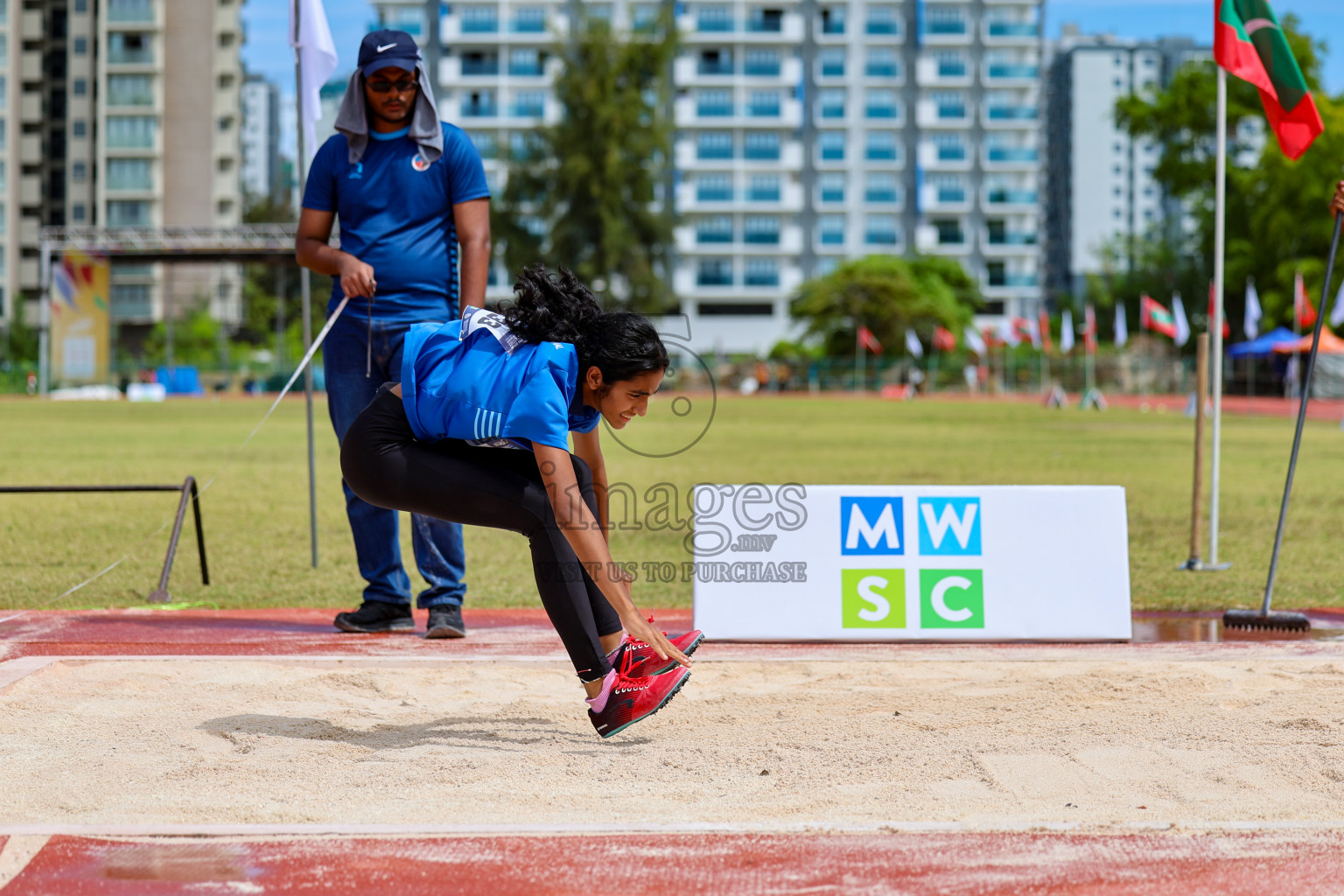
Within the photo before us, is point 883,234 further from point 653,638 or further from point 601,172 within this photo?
point 653,638

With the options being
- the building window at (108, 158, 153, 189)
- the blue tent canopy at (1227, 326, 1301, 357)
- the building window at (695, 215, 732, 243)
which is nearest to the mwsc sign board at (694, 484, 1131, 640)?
the blue tent canopy at (1227, 326, 1301, 357)

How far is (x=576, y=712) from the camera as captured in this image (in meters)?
4.63

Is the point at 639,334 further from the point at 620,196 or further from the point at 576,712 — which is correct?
the point at 620,196

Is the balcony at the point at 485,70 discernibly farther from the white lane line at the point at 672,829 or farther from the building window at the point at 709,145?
the white lane line at the point at 672,829

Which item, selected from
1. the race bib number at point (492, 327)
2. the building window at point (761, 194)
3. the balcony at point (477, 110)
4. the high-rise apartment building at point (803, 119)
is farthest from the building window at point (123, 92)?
the race bib number at point (492, 327)

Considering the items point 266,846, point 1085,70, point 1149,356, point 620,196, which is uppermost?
point 1085,70

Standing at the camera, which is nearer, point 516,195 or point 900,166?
point 516,195

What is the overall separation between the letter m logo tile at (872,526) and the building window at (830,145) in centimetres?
8341

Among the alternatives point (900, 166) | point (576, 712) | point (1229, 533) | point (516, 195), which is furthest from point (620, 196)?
point (576, 712)

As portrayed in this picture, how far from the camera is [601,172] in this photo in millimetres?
60750

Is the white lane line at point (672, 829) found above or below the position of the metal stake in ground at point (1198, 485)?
below

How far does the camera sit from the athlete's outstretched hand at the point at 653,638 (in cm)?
384

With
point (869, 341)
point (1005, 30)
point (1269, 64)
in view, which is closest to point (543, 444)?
point (1269, 64)

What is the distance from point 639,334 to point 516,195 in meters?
59.9
